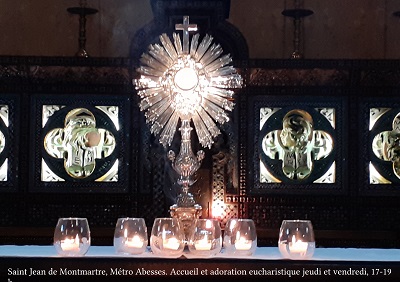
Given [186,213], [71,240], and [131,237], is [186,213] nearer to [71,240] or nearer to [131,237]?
[131,237]

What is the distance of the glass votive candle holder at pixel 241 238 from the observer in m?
3.97

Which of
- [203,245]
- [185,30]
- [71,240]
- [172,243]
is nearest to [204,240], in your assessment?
[203,245]

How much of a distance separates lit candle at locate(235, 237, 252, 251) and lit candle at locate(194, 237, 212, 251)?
0.47 ft

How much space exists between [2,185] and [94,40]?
5.22ft

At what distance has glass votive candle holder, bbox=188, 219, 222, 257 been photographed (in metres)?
3.90

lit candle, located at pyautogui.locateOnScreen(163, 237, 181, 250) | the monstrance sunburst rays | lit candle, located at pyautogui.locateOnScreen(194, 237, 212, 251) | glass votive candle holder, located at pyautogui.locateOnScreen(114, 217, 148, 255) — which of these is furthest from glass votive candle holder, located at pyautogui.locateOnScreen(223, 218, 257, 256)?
the monstrance sunburst rays

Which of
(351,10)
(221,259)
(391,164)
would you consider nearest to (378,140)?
(391,164)

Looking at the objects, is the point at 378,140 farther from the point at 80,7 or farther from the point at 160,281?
the point at 160,281

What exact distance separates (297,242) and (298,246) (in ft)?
0.06

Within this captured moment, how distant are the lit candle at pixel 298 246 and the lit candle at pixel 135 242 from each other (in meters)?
0.65

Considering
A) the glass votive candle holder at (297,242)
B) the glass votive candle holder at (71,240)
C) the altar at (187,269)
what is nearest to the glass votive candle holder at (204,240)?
the altar at (187,269)

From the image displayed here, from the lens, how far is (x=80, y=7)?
803cm

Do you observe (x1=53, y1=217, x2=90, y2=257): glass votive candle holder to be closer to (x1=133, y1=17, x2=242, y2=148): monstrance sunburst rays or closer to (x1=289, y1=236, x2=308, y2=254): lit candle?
(x1=289, y1=236, x2=308, y2=254): lit candle

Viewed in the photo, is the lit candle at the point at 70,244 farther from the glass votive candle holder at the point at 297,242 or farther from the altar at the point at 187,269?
the glass votive candle holder at the point at 297,242
